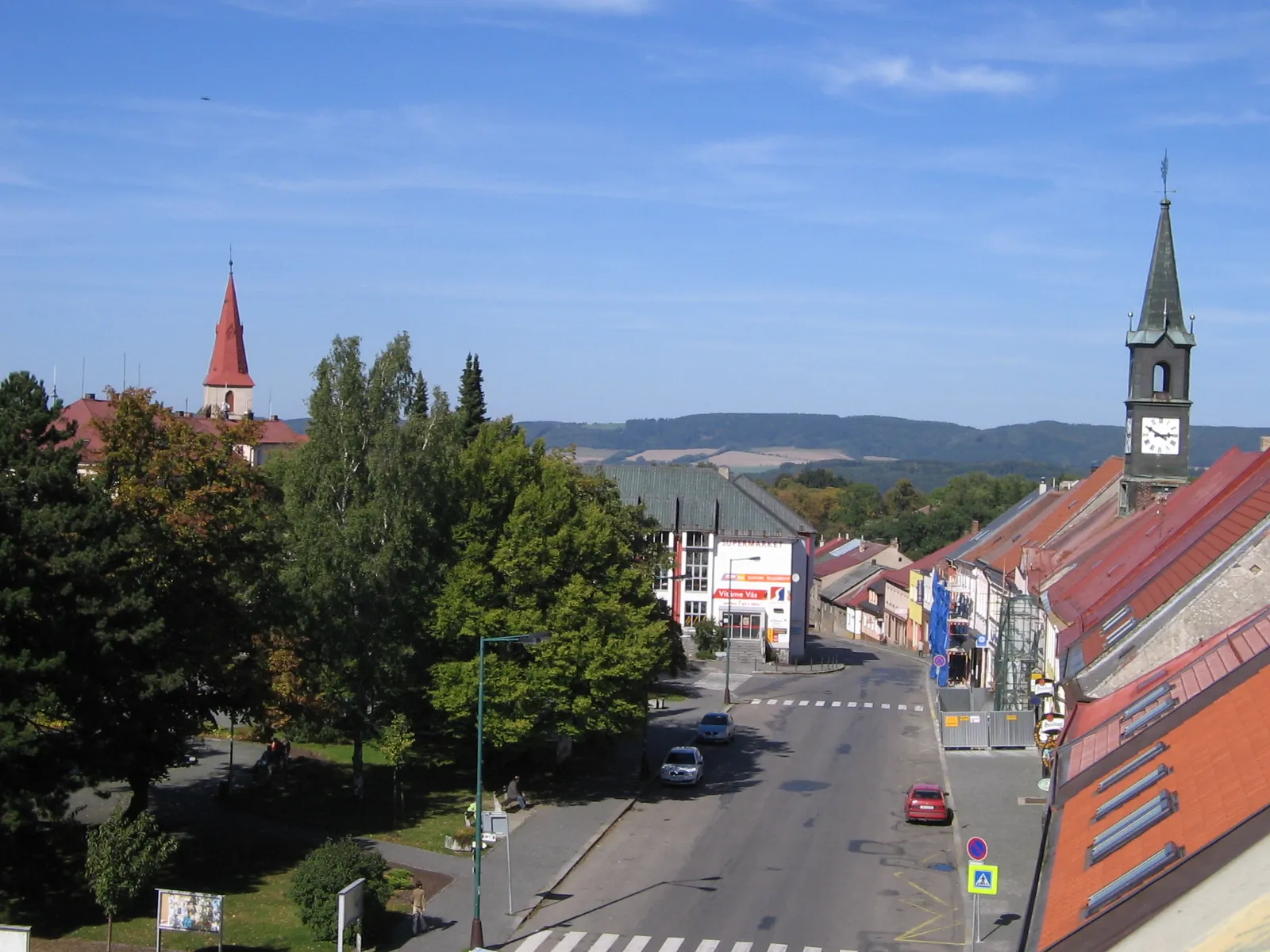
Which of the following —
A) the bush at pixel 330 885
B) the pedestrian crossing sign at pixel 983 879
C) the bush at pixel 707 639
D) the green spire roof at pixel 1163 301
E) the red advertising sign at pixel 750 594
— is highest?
the green spire roof at pixel 1163 301

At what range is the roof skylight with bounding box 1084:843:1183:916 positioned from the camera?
44.6 ft

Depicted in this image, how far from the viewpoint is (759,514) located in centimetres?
9050

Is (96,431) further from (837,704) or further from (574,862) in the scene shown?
(837,704)

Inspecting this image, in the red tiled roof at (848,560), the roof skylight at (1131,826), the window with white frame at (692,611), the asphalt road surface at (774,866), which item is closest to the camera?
the roof skylight at (1131,826)

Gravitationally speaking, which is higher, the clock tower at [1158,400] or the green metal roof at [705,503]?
the clock tower at [1158,400]

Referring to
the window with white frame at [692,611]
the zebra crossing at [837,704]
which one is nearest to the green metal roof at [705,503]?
the window with white frame at [692,611]

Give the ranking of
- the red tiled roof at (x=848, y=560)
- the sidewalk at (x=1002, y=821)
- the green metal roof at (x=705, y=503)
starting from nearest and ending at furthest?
1. the sidewalk at (x=1002, y=821)
2. the green metal roof at (x=705, y=503)
3. the red tiled roof at (x=848, y=560)

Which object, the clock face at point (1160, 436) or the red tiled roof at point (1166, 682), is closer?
the red tiled roof at point (1166, 682)

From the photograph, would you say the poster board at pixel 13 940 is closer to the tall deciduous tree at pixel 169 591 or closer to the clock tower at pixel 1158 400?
the tall deciduous tree at pixel 169 591

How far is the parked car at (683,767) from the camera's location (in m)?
44.2

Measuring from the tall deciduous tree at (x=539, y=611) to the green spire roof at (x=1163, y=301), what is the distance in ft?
85.0

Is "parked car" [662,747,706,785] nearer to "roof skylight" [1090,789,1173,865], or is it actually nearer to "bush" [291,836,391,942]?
"bush" [291,836,391,942]

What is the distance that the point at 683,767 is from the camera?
1746 inches

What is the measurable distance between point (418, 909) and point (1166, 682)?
1627cm
